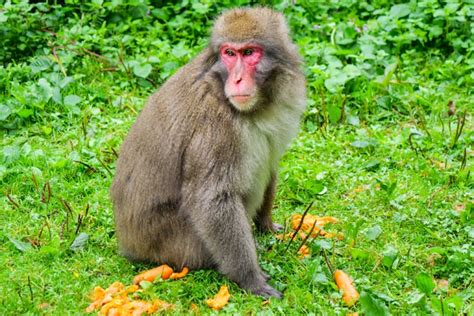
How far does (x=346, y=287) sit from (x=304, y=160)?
2.17 meters

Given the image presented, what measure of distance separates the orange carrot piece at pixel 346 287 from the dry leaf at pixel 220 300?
0.71 meters

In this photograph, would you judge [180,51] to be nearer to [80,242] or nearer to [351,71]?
[351,71]

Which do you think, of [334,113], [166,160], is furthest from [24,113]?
[334,113]

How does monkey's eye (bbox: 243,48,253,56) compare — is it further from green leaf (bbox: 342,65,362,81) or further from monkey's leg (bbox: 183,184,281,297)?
green leaf (bbox: 342,65,362,81)

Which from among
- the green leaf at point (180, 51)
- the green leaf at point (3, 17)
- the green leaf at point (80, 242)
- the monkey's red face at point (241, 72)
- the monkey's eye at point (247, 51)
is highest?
the monkey's eye at point (247, 51)

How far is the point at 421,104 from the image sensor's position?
7.86 meters

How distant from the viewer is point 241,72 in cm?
500

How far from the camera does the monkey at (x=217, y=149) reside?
511 cm

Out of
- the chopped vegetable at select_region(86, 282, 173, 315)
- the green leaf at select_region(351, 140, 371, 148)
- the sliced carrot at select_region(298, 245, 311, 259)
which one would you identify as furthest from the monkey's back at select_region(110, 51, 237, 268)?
the green leaf at select_region(351, 140, 371, 148)

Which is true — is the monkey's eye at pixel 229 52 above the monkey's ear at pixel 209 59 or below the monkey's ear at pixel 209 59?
above

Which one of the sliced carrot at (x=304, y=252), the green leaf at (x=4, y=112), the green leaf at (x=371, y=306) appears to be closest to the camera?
the green leaf at (x=371, y=306)

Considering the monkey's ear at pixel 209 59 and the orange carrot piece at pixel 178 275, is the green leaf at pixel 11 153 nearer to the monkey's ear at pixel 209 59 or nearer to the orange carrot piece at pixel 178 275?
the orange carrot piece at pixel 178 275

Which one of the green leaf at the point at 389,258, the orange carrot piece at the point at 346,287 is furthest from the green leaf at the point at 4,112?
the green leaf at the point at 389,258

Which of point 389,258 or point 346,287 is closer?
point 346,287
